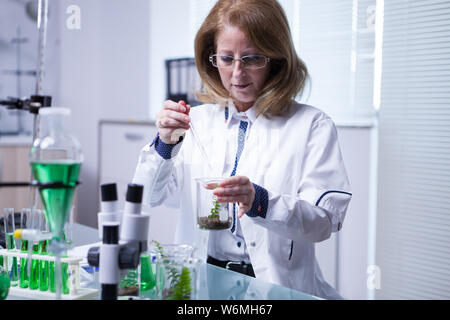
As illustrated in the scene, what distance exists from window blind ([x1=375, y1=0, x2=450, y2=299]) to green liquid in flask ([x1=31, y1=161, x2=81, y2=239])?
188cm

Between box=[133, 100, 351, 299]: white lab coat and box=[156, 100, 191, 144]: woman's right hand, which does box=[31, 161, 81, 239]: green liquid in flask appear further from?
box=[133, 100, 351, 299]: white lab coat

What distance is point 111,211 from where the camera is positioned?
89 centimetres

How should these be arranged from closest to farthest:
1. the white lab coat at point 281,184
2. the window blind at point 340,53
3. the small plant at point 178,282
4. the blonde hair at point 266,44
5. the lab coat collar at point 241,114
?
the small plant at point 178,282, the white lab coat at point 281,184, the blonde hair at point 266,44, the lab coat collar at point 241,114, the window blind at point 340,53

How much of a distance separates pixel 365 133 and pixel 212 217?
1515 millimetres

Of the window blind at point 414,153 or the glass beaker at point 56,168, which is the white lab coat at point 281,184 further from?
the window blind at point 414,153

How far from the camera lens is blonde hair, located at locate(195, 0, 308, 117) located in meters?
1.51

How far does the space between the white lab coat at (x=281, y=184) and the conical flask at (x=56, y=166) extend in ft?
1.93

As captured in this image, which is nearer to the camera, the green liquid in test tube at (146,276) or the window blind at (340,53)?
the green liquid in test tube at (146,276)

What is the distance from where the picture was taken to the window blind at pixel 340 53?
252 cm

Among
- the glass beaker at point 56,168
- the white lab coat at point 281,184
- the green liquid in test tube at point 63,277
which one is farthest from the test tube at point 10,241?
the white lab coat at point 281,184

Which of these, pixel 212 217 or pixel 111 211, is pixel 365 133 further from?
pixel 111 211

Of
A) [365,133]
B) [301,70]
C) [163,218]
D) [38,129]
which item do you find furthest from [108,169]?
[38,129]

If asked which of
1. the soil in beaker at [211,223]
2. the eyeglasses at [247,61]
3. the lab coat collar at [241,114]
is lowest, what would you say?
the soil in beaker at [211,223]

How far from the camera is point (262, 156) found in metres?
1.59
